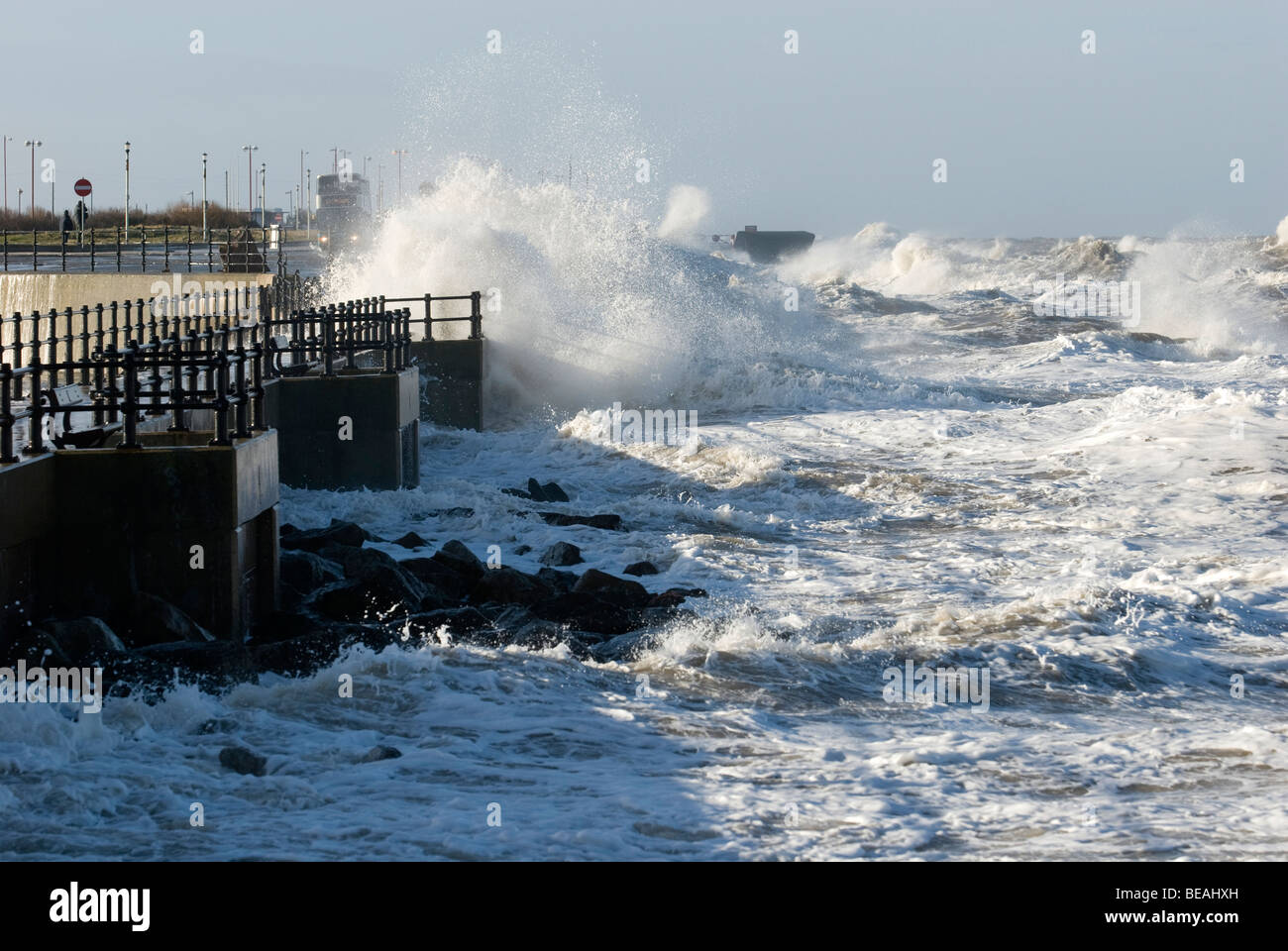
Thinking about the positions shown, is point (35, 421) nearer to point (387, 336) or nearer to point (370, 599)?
point (370, 599)

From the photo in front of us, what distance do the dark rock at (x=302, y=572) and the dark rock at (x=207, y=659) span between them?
219 cm

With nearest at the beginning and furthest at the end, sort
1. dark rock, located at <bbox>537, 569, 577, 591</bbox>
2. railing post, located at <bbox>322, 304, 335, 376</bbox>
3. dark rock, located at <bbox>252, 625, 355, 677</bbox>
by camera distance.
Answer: dark rock, located at <bbox>252, 625, 355, 677</bbox>, dark rock, located at <bbox>537, 569, 577, 591</bbox>, railing post, located at <bbox>322, 304, 335, 376</bbox>

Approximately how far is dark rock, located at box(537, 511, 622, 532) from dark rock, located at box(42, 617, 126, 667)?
6824mm

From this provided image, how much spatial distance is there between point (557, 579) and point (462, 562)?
0.81 m

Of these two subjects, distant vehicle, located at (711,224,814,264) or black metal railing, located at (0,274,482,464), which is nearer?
black metal railing, located at (0,274,482,464)

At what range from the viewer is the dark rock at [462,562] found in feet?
40.3

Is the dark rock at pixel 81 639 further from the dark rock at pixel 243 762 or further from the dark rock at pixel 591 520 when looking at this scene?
the dark rock at pixel 591 520

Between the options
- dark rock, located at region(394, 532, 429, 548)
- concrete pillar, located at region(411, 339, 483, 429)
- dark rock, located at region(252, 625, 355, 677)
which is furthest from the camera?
concrete pillar, located at region(411, 339, 483, 429)

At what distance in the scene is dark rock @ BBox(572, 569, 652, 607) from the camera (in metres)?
11.5

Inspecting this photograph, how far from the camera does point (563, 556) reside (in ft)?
44.1

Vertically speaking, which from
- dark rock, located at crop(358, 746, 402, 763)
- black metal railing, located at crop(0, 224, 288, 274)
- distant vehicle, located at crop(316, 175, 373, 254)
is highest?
distant vehicle, located at crop(316, 175, 373, 254)

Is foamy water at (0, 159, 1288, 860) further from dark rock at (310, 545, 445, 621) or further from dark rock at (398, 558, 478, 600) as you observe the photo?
dark rock at (398, 558, 478, 600)

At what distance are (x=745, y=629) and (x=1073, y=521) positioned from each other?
257 inches

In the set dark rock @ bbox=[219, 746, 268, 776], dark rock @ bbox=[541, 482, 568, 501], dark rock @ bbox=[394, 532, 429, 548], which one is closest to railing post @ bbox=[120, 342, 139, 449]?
dark rock @ bbox=[219, 746, 268, 776]
